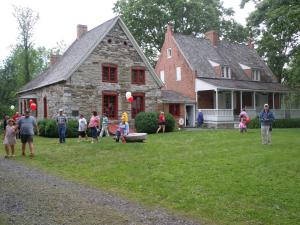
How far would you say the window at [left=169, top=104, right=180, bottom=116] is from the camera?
111 ft

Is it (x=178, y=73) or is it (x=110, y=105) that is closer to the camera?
(x=110, y=105)

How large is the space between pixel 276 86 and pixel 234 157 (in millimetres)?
28830

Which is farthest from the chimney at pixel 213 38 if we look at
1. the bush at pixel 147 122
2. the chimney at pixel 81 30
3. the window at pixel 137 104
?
the bush at pixel 147 122

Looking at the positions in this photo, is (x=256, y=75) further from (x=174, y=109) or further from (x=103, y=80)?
(x=103, y=80)

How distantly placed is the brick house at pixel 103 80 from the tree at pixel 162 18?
1684cm

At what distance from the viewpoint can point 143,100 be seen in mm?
30500

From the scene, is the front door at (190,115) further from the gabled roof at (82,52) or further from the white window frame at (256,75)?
the white window frame at (256,75)

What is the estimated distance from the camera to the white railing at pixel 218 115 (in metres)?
33.1

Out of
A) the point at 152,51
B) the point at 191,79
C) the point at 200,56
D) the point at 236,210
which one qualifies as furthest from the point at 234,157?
the point at 152,51

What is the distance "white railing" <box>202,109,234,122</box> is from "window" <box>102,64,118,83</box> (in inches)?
359

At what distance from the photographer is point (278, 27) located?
27.0m

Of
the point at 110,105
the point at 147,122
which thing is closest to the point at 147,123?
the point at 147,122

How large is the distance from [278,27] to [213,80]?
9.63 metres

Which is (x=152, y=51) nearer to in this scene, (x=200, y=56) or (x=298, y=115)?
(x=200, y=56)
